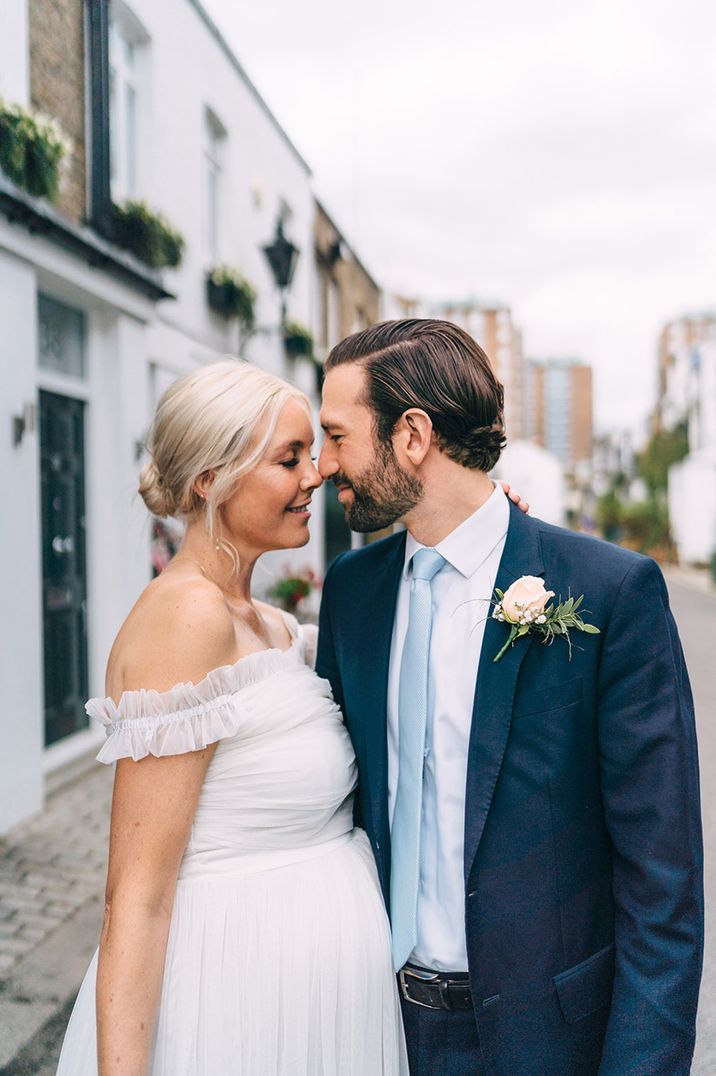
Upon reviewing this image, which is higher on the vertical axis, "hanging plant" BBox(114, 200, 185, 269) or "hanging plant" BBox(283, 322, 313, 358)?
"hanging plant" BBox(283, 322, 313, 358)

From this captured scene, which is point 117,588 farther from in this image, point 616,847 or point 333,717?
point 616,847

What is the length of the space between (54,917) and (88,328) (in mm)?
4649

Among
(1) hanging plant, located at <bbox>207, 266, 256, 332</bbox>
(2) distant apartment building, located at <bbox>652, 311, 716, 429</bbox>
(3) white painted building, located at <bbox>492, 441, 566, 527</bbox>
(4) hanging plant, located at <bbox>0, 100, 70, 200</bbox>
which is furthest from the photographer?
(3) white painted building, located at <bbox>492, 441, 566, 527</bbox>

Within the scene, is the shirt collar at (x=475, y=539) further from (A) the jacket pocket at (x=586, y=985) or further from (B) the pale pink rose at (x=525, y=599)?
(A) the jacket pocket at (x=586, y=985)

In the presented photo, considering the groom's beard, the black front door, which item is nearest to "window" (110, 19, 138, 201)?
the black front door

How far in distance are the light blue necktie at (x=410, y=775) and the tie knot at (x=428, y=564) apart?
23mm

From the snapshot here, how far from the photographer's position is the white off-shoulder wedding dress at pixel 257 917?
1761 mm

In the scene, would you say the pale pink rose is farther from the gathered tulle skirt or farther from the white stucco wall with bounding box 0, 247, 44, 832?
the white stucco wall with bounding box 0, 247, 44, 832

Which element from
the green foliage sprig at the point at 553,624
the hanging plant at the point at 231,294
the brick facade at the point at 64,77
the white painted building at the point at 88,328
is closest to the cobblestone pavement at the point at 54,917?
the white painted building at the point at 88,328

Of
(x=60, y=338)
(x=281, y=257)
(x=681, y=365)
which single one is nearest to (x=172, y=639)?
(x=60, y=338)

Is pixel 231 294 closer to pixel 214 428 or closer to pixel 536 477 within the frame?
pixel 214 428

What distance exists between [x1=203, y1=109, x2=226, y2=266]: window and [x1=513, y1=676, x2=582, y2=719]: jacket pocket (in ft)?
29.9

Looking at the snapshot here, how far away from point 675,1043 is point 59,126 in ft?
21.3

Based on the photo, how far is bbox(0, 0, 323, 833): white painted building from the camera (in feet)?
18.2
